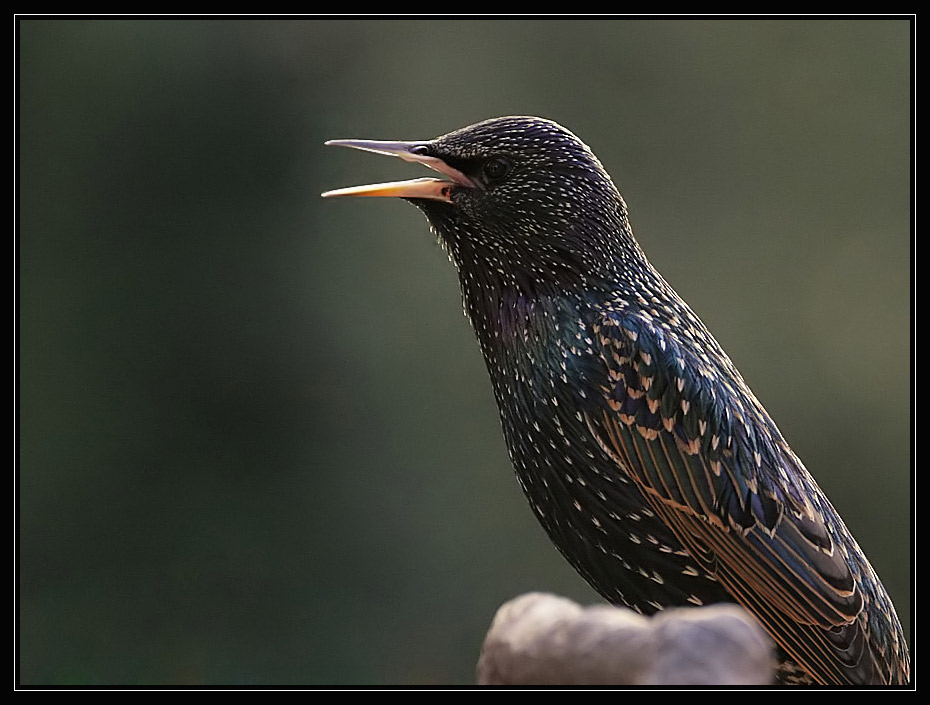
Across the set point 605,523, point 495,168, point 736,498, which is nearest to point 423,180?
point 495,168

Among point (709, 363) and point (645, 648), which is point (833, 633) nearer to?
point (709, 363)

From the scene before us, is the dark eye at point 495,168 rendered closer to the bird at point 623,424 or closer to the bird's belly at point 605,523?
the bird at point 623,424

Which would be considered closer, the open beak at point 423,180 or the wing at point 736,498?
the wing at point 736,498

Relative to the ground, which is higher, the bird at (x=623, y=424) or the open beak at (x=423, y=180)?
the open beak at (x=423, y=180)

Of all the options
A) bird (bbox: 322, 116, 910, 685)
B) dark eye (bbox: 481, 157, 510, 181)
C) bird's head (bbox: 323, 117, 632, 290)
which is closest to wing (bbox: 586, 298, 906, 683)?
bird (bbox: 322, 116, 910, 685)

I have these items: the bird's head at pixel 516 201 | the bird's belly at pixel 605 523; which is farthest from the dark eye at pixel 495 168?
the bird's belly at pixel 605 523
